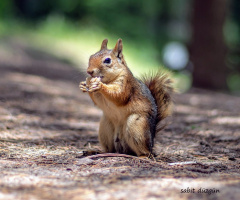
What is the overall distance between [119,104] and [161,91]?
66cm

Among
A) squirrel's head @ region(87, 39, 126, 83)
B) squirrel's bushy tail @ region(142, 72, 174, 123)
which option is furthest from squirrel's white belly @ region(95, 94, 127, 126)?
squirrel's bushy tail @ region(142, 72, 174, 123)

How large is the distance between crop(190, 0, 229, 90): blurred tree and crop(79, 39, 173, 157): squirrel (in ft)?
→ 20.6

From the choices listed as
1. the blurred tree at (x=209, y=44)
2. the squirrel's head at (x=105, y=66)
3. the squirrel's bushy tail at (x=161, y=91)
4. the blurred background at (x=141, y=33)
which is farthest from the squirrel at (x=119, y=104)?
the blurred tree at (x=209, y=44)

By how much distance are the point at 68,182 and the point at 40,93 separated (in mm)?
4191

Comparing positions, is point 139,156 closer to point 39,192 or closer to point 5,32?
point 39,192

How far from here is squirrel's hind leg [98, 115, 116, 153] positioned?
3.19 m

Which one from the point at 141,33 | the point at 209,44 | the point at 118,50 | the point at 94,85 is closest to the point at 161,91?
the point at 118,50

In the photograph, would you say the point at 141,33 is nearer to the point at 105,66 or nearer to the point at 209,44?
the point at 209,44

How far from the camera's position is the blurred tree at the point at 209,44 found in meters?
9.07

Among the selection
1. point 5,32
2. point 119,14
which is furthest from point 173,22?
point 5,32

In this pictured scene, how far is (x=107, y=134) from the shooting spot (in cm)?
321

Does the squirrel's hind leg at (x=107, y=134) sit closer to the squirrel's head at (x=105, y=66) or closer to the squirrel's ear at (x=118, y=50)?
the squirrel's head at (x=105, y=66)

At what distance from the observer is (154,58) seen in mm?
16297

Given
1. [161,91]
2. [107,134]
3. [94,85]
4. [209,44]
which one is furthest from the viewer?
[209,44]
